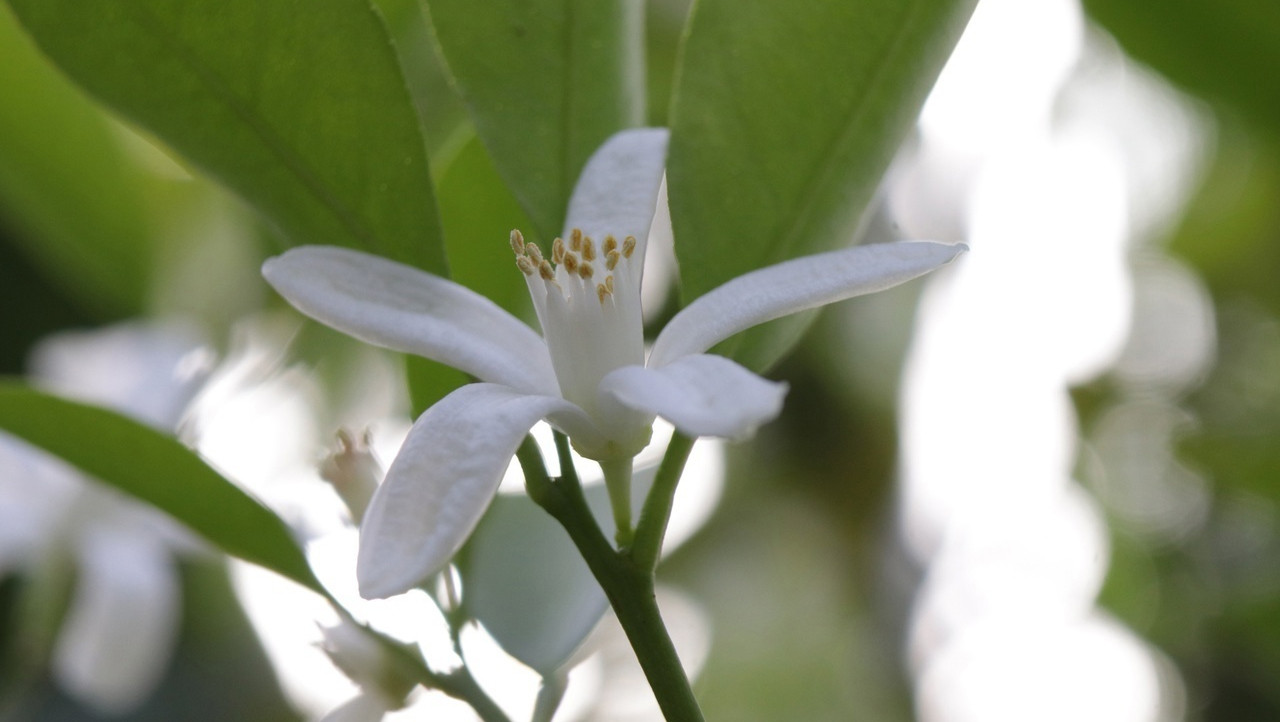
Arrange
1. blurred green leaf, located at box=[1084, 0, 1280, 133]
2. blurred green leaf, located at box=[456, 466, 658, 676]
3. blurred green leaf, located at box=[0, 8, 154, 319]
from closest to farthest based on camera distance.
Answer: blurred green leaf, located at box=[456, 466, 658, 676], blurred green leaf, located at box=[1084, 0, 1280, 133], blurred green leaf, located at box=[0, 8, 154, 319]

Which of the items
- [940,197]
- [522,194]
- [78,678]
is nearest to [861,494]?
[940,197]

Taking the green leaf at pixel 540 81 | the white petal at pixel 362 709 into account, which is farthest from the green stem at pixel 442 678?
the green leaf at pixel 540 81

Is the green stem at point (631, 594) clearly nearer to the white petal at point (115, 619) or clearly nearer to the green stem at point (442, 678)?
the green stem at point (442, 678)

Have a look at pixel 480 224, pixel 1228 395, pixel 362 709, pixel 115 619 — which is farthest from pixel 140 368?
pixel 1228 395

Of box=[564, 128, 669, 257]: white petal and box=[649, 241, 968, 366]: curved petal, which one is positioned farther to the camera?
box=[564, 128, 669, 257]: white petal

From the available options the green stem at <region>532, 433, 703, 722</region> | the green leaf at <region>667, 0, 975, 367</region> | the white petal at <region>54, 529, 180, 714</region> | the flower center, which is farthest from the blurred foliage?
the white petal at <region>54, 529, 180, 714</region>

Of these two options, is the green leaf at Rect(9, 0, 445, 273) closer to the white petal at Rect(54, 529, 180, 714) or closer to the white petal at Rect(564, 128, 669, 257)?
the white petal at Rect(564, 128, 669, 257)

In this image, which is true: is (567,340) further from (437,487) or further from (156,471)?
(156,471)
